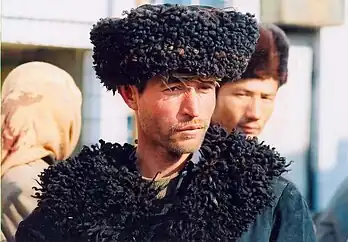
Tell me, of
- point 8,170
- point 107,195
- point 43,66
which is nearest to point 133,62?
A: point 107,195

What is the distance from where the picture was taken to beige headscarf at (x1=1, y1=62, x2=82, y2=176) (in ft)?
9.54

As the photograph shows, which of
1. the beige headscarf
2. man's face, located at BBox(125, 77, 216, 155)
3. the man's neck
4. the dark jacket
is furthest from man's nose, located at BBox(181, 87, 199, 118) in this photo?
the beige headscarf

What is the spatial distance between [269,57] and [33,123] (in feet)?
2.62

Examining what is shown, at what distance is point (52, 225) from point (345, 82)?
166cm

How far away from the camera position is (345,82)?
3.32 meters

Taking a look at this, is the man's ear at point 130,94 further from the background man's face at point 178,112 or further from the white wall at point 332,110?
the white wall at point 332,110

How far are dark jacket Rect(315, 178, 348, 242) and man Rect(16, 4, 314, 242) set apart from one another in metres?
0.92

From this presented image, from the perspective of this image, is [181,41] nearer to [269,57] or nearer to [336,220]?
[269,57]

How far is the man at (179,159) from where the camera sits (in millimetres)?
1788

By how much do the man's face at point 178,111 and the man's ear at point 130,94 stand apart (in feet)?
0.11

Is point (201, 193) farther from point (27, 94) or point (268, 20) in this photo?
point (268, 20)

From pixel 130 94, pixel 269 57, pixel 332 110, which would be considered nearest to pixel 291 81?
A: pixel 332 110

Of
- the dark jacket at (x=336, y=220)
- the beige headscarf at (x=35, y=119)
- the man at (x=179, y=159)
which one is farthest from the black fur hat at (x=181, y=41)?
the beige headscarf at (x=35, y=119)

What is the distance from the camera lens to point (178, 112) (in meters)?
1.78
